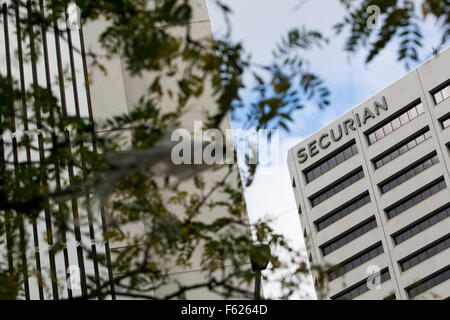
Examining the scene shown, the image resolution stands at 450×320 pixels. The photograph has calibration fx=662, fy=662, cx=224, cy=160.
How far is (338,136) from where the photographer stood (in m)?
56.9

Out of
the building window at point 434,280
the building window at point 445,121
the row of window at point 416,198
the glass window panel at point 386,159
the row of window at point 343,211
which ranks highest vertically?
the building window at point 445,121

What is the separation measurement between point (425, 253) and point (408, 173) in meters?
6.36

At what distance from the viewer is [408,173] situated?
51.6m

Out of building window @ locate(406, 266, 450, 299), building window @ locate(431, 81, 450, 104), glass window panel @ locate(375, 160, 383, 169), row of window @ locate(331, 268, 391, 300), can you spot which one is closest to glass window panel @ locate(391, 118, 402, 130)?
glass window panel @ locate(375, 160, 383, 169)

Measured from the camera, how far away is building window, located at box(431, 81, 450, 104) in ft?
166

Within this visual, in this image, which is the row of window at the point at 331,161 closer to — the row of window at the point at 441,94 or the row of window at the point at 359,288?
the row of window at the point at 441,94

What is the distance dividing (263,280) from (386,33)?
6.54 ft

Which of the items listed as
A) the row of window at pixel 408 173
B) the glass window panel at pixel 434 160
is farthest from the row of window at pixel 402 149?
the glass window panel at pixel 434 160

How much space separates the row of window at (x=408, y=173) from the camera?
50438mm

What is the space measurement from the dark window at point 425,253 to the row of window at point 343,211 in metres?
6.00

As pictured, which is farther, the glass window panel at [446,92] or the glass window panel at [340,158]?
the glass window panel at [340,158]

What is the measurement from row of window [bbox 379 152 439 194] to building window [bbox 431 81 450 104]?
166 inches

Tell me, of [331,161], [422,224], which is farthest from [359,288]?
[331,161]

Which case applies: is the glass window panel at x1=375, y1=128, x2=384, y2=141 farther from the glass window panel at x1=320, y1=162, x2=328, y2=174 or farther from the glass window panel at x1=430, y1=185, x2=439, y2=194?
the glass window panel at x1=430, y1=185, x2=439, y2=194
